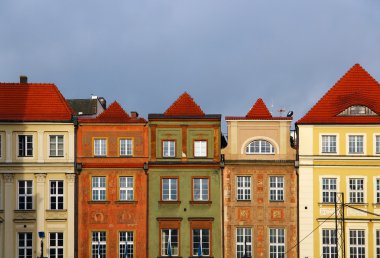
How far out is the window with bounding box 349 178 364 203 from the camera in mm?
77125

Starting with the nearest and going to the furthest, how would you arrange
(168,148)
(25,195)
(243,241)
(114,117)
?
(243,241), (25,195), (168,148), (114,117)

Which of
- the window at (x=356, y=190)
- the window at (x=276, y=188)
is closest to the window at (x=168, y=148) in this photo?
the window at (x=276, y=188)

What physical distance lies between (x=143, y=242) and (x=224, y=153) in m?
8.57

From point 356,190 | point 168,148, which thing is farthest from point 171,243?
point 356,190

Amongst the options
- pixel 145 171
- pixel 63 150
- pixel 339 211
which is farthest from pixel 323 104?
pixel 63 150

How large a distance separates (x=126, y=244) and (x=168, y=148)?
7488 millimetres

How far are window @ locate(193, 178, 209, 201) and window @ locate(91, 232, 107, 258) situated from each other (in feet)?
23.3

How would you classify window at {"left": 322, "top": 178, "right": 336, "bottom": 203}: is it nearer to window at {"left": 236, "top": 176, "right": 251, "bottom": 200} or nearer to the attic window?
the attic window

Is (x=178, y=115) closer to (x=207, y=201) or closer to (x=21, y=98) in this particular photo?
(x=207, y=201)

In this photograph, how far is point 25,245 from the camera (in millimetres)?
77062

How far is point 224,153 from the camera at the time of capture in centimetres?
7831

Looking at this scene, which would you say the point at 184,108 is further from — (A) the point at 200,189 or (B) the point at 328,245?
(B) the point at 328,245

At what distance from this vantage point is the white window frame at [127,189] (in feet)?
256

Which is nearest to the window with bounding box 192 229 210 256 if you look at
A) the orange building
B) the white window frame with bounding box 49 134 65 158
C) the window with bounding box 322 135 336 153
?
the orange building
